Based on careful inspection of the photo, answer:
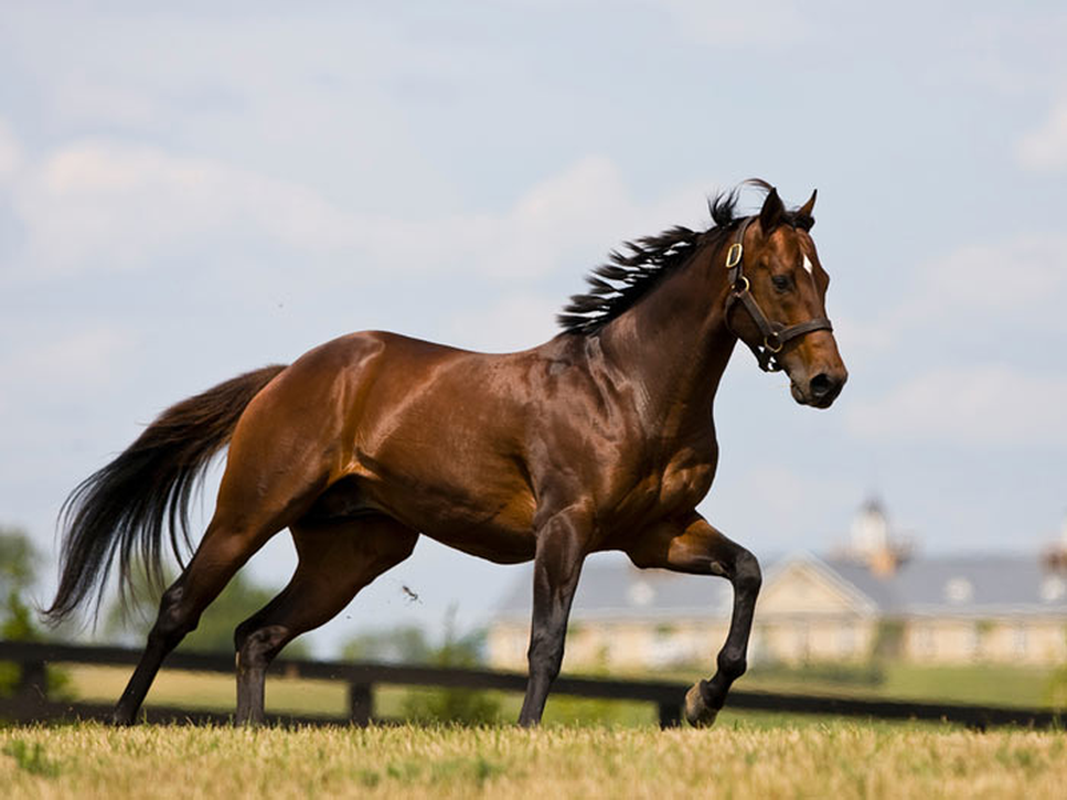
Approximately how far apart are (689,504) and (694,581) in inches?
4470

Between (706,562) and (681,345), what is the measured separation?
→ 39.0 inches

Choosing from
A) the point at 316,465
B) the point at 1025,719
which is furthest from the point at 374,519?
the point at 1025,719

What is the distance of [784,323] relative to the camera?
24.1 feet

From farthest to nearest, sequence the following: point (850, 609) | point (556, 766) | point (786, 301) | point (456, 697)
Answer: point (850, 609) < point (456, 697) < point (786, 301) < point (556, 766)

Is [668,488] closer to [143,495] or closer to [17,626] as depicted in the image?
[143,495]

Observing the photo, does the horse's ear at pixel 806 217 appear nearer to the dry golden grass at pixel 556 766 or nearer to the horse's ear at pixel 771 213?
the horse's ear at pixel 771 213

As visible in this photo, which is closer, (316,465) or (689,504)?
(689,504)

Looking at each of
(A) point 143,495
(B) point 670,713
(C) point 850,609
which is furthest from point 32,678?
(C) point 850,609

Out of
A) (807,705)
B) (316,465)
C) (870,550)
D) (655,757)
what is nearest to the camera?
(655,757)

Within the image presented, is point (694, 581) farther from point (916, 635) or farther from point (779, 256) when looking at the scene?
point (779, 256)

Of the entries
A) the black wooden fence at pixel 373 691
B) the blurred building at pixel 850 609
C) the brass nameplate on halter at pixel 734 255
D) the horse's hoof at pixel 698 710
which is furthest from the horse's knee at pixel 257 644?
the blurred building at pixel 850 609

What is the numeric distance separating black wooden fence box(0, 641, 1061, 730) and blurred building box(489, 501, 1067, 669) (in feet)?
293

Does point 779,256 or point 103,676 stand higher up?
point 779,256

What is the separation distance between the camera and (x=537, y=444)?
762 cm
